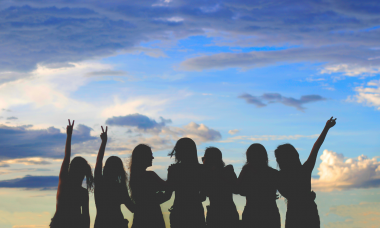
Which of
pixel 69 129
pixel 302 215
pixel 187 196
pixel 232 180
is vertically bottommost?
pixel 302 215

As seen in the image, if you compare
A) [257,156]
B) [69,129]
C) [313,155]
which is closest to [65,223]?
[69,129]

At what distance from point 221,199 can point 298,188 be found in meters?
1.75

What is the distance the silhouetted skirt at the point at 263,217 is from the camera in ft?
20.9

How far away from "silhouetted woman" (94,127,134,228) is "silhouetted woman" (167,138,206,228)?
110cm

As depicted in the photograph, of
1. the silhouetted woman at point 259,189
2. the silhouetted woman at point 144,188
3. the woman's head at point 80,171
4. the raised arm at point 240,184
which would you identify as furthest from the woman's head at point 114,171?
the silhouetted woman at point 259,189

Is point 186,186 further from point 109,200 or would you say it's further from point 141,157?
point 109,200

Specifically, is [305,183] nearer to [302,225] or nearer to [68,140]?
[302,225]

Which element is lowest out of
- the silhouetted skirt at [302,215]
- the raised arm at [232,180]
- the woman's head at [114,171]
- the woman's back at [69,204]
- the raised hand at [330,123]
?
the silhouetted skirt at [302,215]

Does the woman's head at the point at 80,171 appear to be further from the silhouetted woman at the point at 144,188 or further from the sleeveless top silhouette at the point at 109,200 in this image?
the silhouetted woman at the point at 144,188

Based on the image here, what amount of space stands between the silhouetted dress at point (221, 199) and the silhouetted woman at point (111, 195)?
1.82 m

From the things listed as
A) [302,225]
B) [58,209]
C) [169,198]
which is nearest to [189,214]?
[169,198]

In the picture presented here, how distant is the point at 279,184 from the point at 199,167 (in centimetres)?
183

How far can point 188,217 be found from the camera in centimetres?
635

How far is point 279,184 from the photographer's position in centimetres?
661
